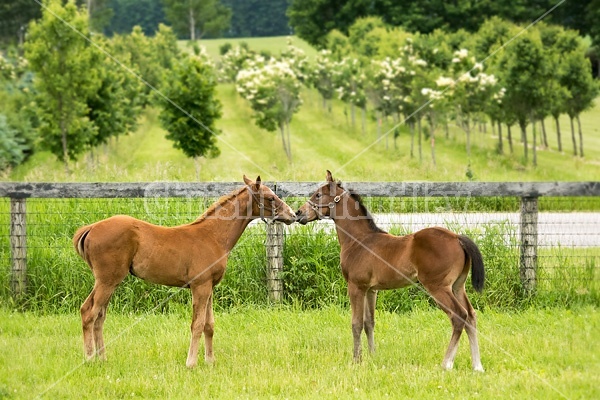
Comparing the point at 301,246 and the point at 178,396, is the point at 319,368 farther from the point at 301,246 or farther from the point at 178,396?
the point at 301,246

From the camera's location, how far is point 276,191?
9.93 meters

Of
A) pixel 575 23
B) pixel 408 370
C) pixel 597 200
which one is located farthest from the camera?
pixel 575 23

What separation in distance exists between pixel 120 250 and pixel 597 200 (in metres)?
5.41

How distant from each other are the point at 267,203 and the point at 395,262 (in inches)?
57.9

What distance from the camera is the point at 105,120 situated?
32438 mm

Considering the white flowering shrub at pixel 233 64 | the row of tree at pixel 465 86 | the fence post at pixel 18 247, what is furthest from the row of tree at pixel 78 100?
the white flowering shrub at pixel 233 64

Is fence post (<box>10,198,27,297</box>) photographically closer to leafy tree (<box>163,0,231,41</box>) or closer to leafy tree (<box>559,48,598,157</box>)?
leafy tree (<box>559,48,598,157</box>)

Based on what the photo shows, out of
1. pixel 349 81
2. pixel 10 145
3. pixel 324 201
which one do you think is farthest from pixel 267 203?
pixel 349 81

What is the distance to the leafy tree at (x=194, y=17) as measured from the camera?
116631 millimetres

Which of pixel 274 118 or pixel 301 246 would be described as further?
pixel 274 118

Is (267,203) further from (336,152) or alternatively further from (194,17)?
(194,17)

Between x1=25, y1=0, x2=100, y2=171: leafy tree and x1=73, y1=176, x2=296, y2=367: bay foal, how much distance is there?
21001 mm

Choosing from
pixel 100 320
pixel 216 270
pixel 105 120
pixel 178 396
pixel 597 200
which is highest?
pixel 105 120

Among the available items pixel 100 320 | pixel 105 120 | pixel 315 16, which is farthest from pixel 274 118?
pixel 315 16
